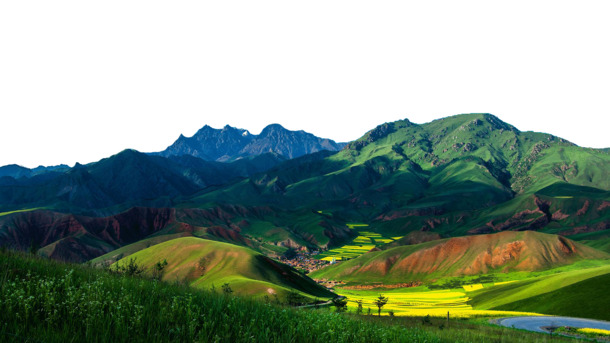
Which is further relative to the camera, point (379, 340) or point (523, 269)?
point (523, 269)

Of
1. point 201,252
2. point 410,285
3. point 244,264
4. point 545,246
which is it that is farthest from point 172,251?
point 545,246

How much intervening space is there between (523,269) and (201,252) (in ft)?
488

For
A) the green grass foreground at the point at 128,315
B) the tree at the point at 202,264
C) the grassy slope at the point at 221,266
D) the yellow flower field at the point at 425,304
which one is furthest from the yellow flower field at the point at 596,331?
the tree at the point at 202,264

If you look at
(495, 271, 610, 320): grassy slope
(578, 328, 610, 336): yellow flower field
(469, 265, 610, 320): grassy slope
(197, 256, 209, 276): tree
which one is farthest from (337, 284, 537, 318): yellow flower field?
(197, 256, 209, 276): tree

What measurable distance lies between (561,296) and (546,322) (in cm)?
2828

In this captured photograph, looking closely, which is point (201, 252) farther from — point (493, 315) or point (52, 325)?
point (52, 325)

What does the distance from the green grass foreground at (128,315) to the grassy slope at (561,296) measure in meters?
86.3

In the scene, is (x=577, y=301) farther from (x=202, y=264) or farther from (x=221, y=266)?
(x=202, y=264)

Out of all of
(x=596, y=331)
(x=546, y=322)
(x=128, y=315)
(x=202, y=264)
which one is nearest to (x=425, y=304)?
(x=546, y=322)

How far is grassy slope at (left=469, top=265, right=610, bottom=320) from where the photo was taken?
271 ft

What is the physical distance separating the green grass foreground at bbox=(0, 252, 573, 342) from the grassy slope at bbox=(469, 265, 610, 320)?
8628cm

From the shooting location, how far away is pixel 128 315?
36.2ft

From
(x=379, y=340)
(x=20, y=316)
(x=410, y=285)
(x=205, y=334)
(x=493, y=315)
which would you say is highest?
(x=20, y=316)

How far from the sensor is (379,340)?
14.7 meters
